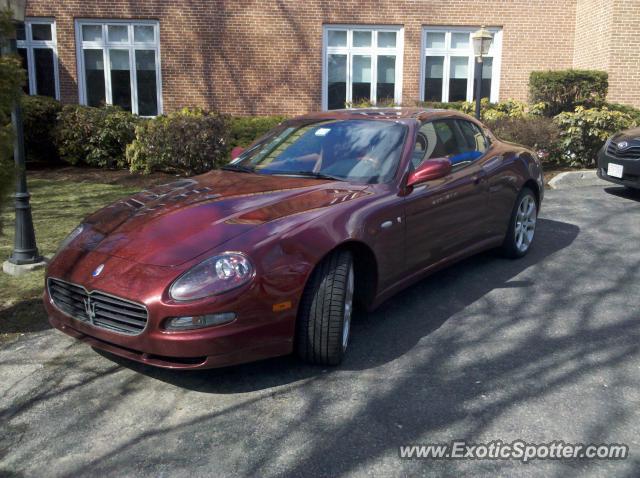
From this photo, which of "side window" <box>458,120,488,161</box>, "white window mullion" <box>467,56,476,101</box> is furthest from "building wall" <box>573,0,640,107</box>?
"side window" <box>458,120,488,161</box>

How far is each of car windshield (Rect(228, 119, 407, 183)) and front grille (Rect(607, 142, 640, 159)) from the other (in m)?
5.47

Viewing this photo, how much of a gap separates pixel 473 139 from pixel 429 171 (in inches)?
58.1

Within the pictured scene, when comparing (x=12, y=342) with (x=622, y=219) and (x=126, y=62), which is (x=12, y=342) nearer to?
(x=622, y=219)

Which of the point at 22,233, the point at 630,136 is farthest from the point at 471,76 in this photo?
the point at 22,233

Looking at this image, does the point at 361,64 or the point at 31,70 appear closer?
the point at 31,70

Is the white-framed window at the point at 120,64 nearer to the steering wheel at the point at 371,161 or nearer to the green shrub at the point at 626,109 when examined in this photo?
the green shrub at the point at 626,109

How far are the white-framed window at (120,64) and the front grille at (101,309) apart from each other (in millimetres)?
12178

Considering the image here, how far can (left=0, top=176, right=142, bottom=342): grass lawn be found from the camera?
4.73 meters

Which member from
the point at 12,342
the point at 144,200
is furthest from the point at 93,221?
the point at 12,342

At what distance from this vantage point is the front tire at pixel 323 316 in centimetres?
363

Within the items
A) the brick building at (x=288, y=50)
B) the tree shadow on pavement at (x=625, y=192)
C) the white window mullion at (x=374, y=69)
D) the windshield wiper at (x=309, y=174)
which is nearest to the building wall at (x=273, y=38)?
the brick building at (x=288, y=50)

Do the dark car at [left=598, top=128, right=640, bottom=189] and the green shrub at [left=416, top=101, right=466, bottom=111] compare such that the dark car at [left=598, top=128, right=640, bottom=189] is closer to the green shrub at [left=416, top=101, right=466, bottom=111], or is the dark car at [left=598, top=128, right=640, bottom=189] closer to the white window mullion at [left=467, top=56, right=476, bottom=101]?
the green shrub at [left=416, top=101, right=466, bottom=111]

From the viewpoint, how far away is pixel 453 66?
15.5 meters

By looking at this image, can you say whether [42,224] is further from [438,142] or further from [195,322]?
[195,322]
